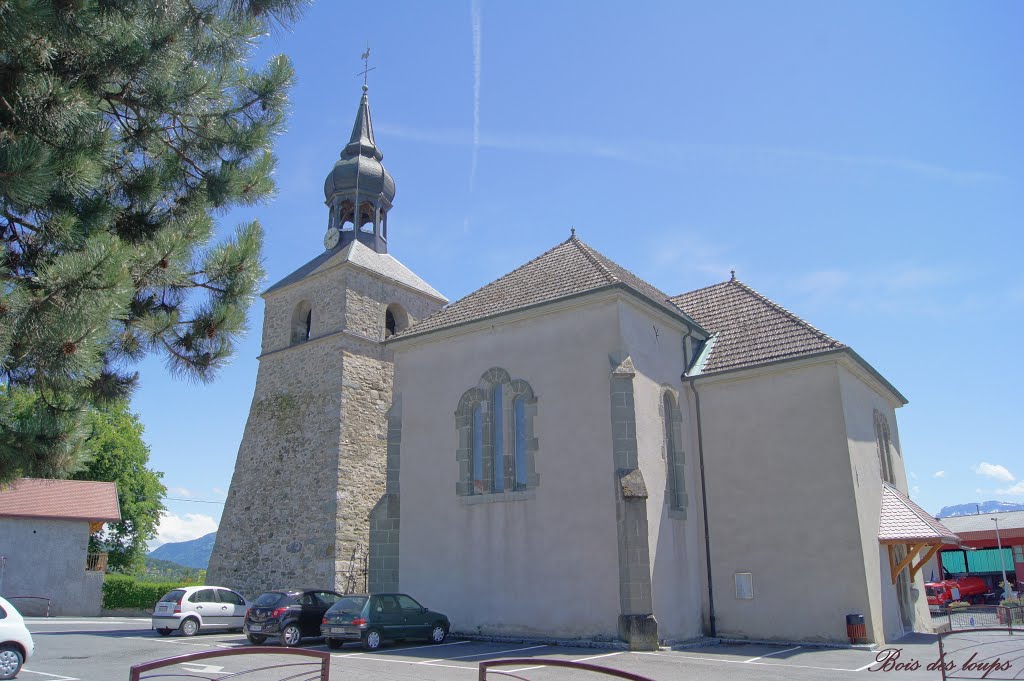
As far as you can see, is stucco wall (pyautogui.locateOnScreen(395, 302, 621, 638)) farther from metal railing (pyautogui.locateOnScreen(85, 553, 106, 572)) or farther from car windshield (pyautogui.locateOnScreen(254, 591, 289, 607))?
metal railing (pyautogui.locateOnScreen(85, 553, 106, 572))

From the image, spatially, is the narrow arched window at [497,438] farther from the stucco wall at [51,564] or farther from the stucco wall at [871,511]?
the stucco wall at [51,564]

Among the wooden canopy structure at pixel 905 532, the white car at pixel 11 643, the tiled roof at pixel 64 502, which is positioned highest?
the tiled roof at pixel 64 502

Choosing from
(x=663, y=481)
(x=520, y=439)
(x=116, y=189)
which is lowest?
(x=663, y=481)

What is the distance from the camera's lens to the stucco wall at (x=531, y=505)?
51.6 feet

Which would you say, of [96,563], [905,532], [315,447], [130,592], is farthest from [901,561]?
[96,563]

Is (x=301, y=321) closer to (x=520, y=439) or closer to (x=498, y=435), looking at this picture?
(x=498, y=435)

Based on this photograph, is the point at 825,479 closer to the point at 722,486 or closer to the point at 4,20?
the point at 722,486

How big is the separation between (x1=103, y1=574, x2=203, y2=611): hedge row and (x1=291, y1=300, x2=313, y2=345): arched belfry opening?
11840mm

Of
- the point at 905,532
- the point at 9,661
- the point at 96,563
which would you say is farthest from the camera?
the point at 96,563

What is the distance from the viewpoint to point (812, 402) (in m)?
17.4

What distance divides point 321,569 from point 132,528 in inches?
867

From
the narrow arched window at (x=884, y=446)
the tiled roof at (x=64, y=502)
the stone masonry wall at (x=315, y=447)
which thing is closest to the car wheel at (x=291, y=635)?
the stone masonry wall at (x=315, y=447)

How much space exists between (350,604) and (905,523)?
13079mm

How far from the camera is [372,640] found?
50.3ft
